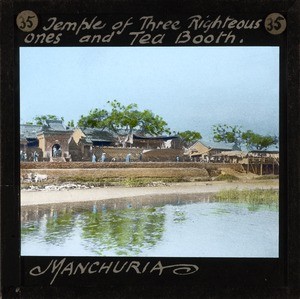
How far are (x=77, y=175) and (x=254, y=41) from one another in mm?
1449

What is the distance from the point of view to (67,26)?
3373 millimetres

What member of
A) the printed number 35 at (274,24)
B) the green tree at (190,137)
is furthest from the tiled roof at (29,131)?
the printed number 35 at (274,24)

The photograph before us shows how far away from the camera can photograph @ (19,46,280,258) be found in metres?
3.39

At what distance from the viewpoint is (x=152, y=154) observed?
3480 millimetres

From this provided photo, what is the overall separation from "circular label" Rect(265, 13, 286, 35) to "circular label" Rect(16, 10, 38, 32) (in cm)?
149

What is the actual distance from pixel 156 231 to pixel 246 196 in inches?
25.1

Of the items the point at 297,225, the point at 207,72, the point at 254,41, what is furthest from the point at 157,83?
the point at 297,225

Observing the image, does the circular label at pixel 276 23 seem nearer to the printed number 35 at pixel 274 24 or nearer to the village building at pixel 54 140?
the printed number 35 at pixel 274 24

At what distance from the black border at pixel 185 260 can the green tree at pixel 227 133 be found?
28 cm

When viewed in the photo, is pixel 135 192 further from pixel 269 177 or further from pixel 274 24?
pixel 274 24

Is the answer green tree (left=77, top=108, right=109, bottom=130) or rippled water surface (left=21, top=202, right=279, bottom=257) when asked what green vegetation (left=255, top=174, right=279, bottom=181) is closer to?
rippled water surface (left=21, top=202, right=279, bottom=257)

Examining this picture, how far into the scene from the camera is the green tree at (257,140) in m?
3.39

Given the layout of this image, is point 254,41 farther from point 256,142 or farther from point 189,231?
point 189,231

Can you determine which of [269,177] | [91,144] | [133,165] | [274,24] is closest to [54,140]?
[91,144]
